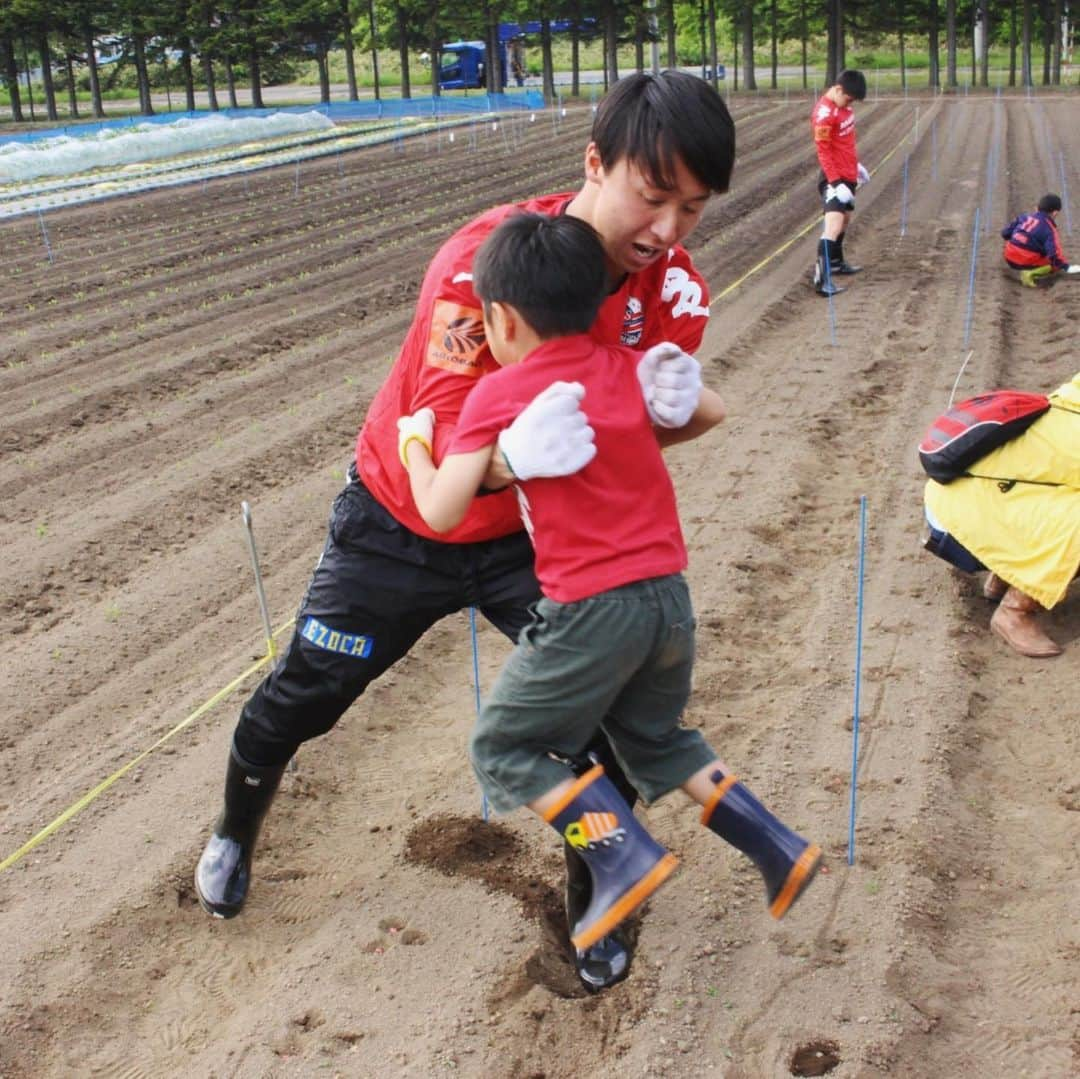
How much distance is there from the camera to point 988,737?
4.18 m

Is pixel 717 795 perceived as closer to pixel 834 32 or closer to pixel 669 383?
pixel 669 383

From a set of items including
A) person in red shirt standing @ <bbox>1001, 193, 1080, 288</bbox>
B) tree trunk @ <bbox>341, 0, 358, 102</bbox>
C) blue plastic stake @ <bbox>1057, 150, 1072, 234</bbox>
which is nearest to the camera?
person in red shirt standing @ <bbox>1001, 193, 1080, 288</bbox>

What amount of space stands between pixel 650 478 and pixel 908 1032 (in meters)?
1.42

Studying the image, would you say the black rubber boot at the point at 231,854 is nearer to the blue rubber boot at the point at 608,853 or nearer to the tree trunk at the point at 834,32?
the blue rubber boot at the point at 608,853

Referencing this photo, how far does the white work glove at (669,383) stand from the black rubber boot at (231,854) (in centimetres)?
142

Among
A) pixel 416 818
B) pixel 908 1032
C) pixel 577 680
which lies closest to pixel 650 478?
pixel 577 680

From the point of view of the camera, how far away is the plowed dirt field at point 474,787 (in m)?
2.91

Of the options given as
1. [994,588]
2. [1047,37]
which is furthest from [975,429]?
[1047,37]

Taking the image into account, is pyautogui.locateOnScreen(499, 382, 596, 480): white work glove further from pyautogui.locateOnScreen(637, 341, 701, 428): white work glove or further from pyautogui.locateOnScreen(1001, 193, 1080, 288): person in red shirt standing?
pyautogui.locateOnScreen(1001, 193, 1080, 288): person in red shirt standing

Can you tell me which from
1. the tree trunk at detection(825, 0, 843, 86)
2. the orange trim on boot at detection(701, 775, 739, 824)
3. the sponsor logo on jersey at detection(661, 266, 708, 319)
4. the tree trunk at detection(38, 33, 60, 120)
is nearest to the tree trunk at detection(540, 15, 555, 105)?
the tree trunk at detection(825, 0, 843, 86)

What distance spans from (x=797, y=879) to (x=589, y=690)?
61 centimetres

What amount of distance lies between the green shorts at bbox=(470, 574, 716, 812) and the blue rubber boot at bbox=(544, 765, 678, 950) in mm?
66

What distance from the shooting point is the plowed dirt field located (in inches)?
114

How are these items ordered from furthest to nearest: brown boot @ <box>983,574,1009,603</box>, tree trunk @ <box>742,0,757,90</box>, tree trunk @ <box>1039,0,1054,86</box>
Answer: tree trunk @ <box>742,0,757,90</box>, tree trunk @ <box>1039,0,1054,86</box>, brown boot @ <box>983,574,1009,603</box>
